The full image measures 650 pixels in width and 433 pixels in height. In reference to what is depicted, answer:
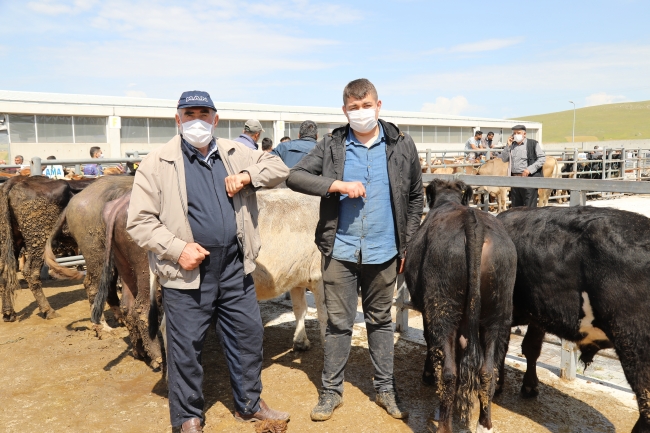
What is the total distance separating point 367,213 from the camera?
353 centimetres

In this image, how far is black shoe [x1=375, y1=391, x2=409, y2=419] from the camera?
3574 millimetres

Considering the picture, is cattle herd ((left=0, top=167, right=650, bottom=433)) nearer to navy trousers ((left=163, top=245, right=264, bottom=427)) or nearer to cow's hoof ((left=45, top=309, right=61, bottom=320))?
navy trousers ((left=163, top=245, right=264, bottom=427))

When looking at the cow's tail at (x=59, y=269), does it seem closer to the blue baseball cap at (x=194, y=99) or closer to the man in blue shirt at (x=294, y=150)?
the man in blue shirt at (x=294, y=150)

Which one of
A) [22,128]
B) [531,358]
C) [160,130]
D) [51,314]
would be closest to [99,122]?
[160,130]

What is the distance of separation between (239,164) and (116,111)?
28174 millimetres

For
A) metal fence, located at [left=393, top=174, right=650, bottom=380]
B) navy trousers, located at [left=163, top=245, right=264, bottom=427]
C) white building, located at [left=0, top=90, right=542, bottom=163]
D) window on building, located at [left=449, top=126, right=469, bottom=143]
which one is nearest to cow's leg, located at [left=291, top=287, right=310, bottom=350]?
metal fence, located at [left=393, top=174, right=650, bottom=380]

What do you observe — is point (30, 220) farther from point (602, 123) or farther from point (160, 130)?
point (602, 123)

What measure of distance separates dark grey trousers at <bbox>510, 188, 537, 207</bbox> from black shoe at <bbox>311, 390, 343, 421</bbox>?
5.33m

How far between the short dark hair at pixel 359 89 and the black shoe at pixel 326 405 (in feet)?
7.08

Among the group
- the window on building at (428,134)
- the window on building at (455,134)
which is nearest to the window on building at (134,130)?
the window on building at (428,134)

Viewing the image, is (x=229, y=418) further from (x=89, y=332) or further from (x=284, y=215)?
(x=89, y=332)

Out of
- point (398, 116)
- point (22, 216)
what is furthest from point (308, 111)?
point (22, 216)

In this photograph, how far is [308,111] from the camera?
36281 millimetres

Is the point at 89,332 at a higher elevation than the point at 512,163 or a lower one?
lower
